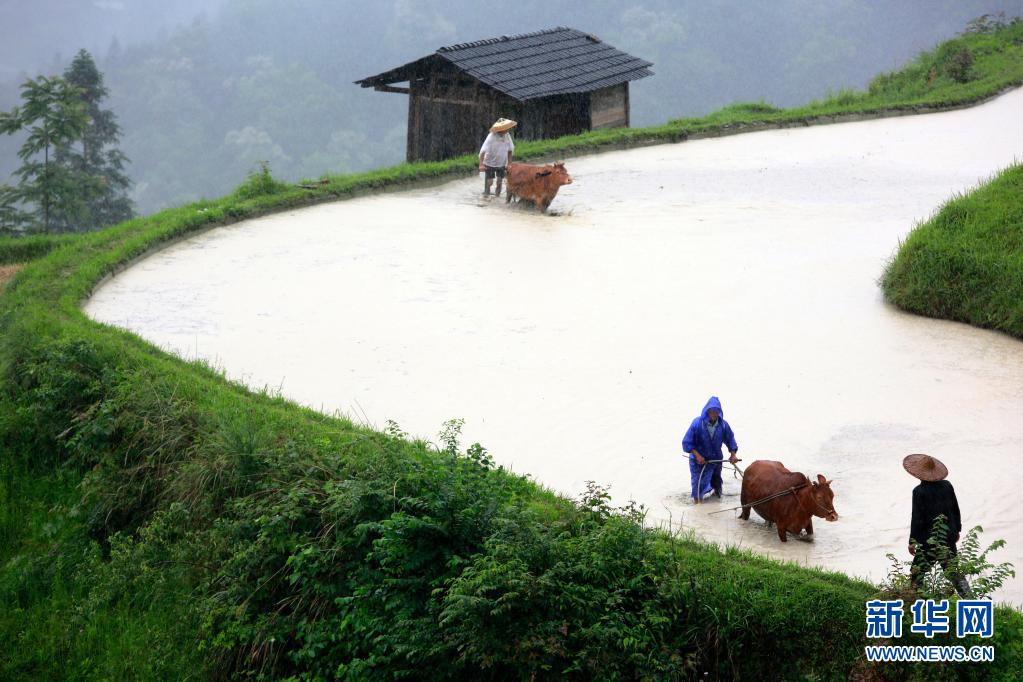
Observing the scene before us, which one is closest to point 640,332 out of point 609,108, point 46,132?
point 609,108

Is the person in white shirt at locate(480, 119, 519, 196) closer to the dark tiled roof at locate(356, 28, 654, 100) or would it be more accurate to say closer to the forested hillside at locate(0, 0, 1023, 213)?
the dark tiled roof at locate(356, 28, 654, 100)

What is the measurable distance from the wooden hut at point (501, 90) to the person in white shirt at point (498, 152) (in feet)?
15.0

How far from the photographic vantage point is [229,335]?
13180mm

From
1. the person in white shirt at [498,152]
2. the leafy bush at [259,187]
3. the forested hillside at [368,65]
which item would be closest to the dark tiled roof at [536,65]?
the person in white shirt at [498,152]

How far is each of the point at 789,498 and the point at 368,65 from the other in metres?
104

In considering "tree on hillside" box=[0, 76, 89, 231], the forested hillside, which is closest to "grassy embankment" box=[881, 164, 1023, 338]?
"tree on hillside" box=[0, 76, 89, 231]

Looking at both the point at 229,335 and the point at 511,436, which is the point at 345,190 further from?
the point at 511,436

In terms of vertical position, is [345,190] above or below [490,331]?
above

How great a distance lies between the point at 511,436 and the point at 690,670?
385 cm

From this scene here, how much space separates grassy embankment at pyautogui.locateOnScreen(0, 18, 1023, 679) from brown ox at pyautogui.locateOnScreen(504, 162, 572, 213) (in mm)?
8225

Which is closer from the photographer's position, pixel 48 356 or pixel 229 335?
pixel 48 356

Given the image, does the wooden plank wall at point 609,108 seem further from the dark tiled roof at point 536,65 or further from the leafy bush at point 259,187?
the leafy bush at point 259,187

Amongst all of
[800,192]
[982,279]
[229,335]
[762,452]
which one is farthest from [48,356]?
[800,192]

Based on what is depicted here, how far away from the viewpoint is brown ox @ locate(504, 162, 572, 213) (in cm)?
1852
